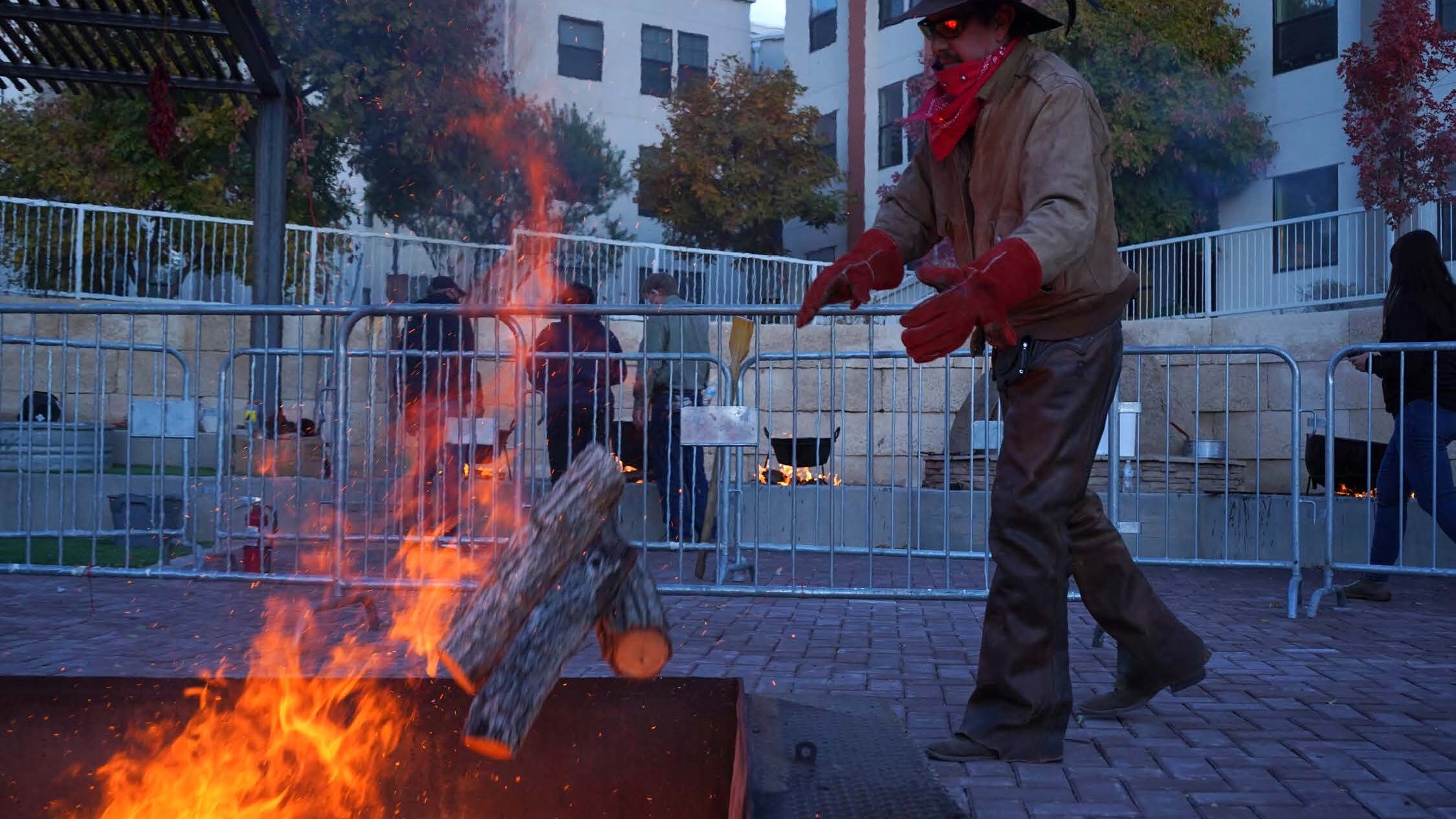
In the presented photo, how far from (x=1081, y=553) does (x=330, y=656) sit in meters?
3.07

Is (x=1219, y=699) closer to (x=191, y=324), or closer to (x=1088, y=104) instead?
(x=1088, y=104)

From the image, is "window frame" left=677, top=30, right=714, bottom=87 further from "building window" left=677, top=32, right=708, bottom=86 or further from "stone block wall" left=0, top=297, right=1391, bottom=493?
"stone block wall" left=0, top=297, right=1391, bottom=493

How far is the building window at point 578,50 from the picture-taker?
28.1 meters

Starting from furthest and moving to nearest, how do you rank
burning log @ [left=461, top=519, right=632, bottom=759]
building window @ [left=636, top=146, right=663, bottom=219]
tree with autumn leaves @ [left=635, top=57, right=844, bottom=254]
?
building window @ [left=636, top=146, right=663, bottom=219] < tree with autumn leaves @ [left=635, top=57, right=844, bottom=254] < burning log @ [left=461, top=519, right=632, bottom=759]

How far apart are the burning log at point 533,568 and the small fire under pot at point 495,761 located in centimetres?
24

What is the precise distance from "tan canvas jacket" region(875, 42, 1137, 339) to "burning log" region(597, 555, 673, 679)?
1.21 m

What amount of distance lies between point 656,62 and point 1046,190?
26.8 metres

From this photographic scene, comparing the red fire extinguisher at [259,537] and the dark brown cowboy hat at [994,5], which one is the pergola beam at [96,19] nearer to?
the red fire extinguisher at [259,537]

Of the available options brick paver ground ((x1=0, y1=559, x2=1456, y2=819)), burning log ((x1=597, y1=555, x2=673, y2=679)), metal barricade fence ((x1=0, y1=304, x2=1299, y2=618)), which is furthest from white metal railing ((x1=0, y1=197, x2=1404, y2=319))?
burning log ((x1=597, y1=555, x2=673, y2=679))

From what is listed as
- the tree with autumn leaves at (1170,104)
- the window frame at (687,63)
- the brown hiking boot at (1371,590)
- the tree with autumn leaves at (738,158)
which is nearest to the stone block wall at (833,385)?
the brown hiking boot at (1371,590)

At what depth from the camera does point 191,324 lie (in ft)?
31.0

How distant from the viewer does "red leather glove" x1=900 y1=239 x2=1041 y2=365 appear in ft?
9.94

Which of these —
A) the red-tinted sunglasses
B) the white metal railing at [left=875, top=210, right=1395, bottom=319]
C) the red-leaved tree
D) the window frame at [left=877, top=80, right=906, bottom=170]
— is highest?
the window frame at [left=877, top=80, right=906, bottom=170]

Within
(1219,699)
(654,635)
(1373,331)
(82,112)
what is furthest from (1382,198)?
(82,112)
